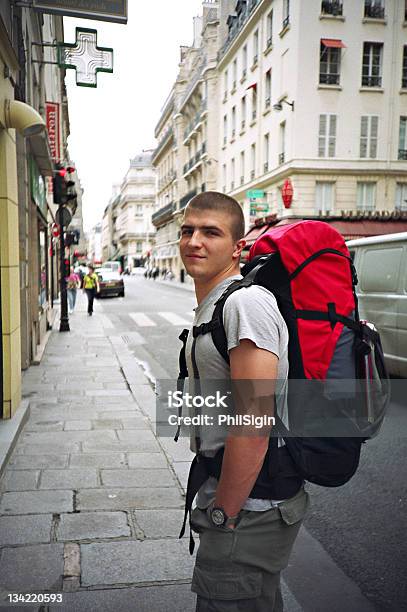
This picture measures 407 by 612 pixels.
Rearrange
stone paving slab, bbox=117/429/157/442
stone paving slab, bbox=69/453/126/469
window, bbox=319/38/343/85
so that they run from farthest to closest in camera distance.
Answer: window, bbox=319/38/343/85 < stone paving slab, bbox=117/429/157/442 < stone paving slab, bbox=69/453/126/469

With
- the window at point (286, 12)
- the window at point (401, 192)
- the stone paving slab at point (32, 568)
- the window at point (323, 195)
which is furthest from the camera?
the window at point (323, 195)

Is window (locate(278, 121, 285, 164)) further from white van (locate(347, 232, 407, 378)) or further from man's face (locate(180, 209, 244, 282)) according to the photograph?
man's face (locate(180, 209, 244, 282))

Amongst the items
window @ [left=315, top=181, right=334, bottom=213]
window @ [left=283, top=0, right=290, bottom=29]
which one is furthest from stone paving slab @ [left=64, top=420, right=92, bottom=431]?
window @ [left=315, top=181, right=334, bottom=213]

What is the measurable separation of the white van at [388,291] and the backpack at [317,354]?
17.0ft

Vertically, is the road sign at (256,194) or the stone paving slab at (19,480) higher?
the road sign at (256,194)

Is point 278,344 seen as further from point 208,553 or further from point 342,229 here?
point 342,229

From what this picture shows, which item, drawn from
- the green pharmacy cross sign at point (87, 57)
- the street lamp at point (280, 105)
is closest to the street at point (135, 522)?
the green pharmacy cross sign at point (87, 57)

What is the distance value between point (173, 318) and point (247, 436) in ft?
52.9

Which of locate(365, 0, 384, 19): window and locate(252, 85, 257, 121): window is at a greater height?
locate(365, 0, 384, 19): window

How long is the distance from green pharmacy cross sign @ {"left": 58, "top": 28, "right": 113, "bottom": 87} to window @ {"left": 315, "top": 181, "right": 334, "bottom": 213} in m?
Answer: 20.6

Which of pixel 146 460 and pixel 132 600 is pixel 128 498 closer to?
pixel 146 460

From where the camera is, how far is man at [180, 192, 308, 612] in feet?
5.14

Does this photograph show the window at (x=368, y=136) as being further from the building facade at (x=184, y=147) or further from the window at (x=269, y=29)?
the building facade at (x=184, y=147)

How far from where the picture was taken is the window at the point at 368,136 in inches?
1001
